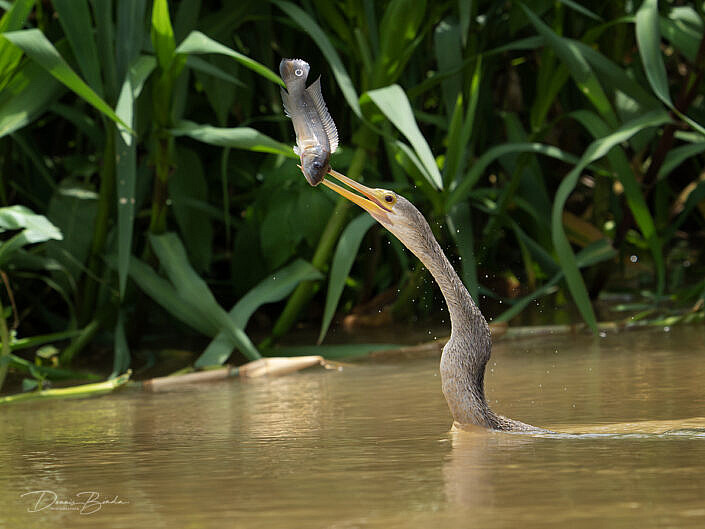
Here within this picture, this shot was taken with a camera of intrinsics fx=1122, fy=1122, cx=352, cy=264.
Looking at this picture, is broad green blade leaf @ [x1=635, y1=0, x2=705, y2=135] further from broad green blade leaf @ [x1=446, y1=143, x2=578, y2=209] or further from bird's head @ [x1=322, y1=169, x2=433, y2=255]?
bird's head @ [x1=322, y1=169, x2=433, y2=255]

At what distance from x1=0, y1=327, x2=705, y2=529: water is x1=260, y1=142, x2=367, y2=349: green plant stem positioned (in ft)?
1.54

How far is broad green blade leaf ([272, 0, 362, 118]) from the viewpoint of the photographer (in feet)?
13.2

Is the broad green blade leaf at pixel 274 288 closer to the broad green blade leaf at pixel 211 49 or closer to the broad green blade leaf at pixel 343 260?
the broad green blade leaf at pixel 343 260

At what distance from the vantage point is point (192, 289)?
13.4 ft

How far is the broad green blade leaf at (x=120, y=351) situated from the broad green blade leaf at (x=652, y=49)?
2.13 meters

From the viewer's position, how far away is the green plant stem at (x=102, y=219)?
13.9 ft

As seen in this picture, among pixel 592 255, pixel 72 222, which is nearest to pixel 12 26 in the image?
pixel 72 222

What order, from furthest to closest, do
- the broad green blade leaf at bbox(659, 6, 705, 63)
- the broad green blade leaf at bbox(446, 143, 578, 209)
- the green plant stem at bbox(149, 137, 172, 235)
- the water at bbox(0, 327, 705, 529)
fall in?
the broad green blade leaf at bbox(659, 6, 705, 63), the broad green blade leaf at bbox(446, 143, 578, 209), the green plant stem at bbox(149, 137, 172, 235), the water at bbox(0, 327, 705, 529)

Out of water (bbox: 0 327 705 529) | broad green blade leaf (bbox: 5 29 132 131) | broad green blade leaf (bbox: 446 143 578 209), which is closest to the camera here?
water (bbox: 0 327 705 529)

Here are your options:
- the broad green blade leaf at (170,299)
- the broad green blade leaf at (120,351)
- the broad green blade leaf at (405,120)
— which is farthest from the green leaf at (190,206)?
the broad green blade leaf at (405,120)

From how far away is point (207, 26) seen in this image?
14.8 ft

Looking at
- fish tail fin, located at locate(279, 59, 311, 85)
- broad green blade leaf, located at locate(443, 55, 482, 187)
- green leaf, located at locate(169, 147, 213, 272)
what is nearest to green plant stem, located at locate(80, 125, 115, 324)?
green leaf, located at locate(169, 147, 213, 272)

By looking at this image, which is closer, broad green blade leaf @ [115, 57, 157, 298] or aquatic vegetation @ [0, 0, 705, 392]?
broad green blade leaf @ [115, 57, 157, 298]

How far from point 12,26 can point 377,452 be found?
6.87ft
